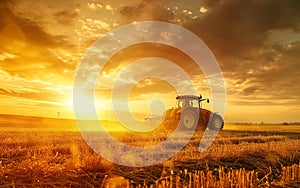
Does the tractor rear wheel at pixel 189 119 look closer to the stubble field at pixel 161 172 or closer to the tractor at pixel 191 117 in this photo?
the tractor at pixel 191 117

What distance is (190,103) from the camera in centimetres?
2528

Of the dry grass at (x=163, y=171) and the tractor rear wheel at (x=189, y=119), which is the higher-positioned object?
the tractor rear wheel at (x=189, y=119)

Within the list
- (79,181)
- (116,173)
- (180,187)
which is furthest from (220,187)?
(79,181)

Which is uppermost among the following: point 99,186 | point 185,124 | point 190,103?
point 190,103

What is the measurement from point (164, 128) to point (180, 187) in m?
17.3

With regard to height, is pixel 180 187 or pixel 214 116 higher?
pixel 214 116

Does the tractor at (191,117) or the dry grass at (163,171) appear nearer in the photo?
the dry grass at (163,171)

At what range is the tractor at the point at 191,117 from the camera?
23.1 meters

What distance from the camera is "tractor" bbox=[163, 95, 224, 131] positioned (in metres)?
23.1

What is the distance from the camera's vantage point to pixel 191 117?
23.4 m

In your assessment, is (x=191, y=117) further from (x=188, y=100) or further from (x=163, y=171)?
(x=163, y=171)

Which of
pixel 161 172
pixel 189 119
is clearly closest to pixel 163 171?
pixel 161 172

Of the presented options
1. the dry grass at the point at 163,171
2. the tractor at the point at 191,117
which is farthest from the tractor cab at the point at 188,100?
the dry grass at the point at 163,171

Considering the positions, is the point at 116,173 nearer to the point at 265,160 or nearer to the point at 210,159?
the point at 210,159
